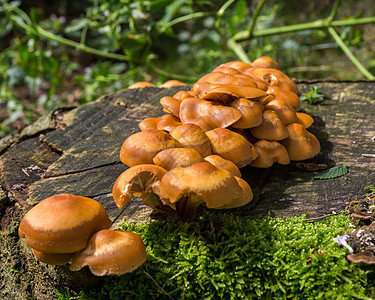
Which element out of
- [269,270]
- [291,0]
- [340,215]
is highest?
[291,0]

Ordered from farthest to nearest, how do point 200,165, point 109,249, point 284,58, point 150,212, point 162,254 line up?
point 284,58, point 150,212, point 162,254, point 200,165, point 109,249

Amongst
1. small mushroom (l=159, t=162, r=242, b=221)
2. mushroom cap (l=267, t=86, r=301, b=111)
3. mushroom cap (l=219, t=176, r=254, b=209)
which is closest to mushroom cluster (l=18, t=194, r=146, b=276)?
small mushroom (l=159, t=162, r=242, b=221)

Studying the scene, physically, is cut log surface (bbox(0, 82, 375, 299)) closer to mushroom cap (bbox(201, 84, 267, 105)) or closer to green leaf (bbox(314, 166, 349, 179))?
green leaf (bbox(314, 166, 349, 179))

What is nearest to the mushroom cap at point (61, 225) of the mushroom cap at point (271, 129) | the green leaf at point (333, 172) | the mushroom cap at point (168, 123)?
the mushroom cap at point (168, 123)

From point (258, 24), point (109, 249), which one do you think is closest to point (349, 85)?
point (109, 249)

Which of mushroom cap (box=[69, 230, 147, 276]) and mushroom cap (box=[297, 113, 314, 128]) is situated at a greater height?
mushroom cap (box=[297, 113, 314, 128])

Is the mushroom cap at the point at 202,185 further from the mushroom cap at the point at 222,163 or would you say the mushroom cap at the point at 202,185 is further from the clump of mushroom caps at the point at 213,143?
the mushroom cap at the point at 222,163

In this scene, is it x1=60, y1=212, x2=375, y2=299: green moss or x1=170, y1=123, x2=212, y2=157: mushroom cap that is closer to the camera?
x1=60, y1=212, x2=375, y2=299: green moss

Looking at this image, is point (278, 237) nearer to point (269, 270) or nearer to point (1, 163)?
point (269, 270)
